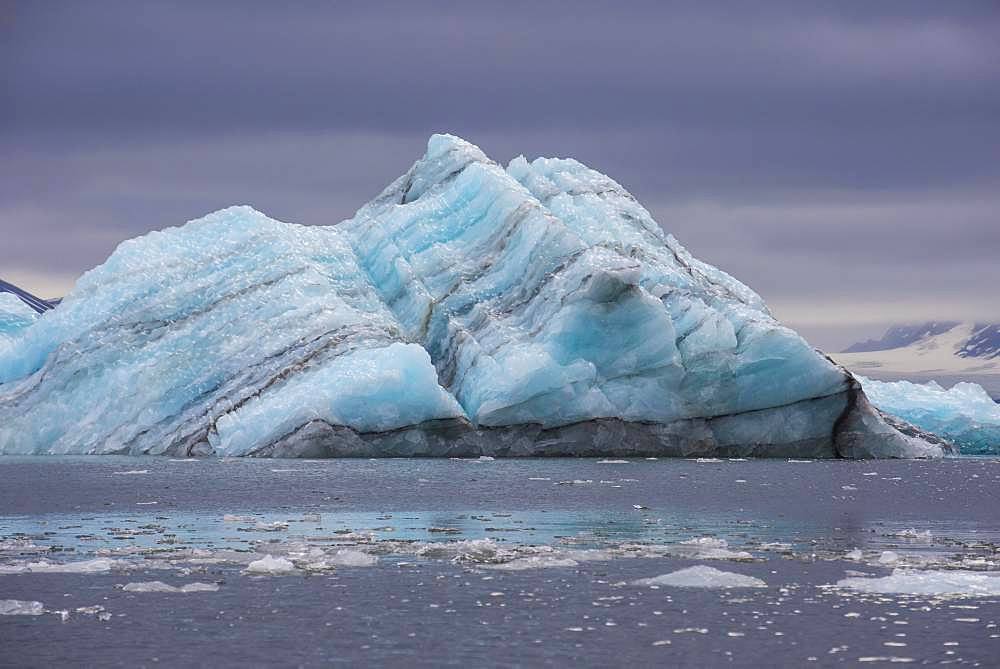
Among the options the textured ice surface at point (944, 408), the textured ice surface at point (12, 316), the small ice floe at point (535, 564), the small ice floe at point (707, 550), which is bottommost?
the small ice floe at point (535, 564)

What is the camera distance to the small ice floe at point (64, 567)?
2005 centimetres

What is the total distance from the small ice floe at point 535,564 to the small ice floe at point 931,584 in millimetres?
3985

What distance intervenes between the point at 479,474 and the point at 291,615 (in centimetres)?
2943

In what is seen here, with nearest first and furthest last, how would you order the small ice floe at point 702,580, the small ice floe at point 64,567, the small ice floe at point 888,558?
1. the small ice floe at point 702,580
2. the small ice floe at point 64,567
3. the small ice floe at point 888,558

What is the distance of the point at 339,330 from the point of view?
173ft

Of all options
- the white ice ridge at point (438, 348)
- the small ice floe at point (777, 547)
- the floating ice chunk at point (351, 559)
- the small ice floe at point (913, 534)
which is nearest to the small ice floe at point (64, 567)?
the floating ice chunk at point (351, 559)

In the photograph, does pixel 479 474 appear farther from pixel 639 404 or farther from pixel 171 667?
pixel 171 667

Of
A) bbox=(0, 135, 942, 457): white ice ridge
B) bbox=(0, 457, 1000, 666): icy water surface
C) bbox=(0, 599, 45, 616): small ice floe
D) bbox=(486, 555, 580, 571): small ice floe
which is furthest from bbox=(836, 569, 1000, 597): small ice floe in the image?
bbox=(0, 135, 942, 457): white ice ridge

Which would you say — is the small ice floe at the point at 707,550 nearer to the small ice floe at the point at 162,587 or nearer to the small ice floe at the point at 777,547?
the small ice floe at the point at 777,547

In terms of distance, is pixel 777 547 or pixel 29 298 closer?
pixel 777 547

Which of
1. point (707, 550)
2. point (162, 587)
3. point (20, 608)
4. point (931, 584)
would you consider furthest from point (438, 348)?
point (20, 608)

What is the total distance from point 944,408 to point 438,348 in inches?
1059

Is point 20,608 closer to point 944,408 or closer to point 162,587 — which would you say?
point 162,587

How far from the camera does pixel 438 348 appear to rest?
2154 inches
